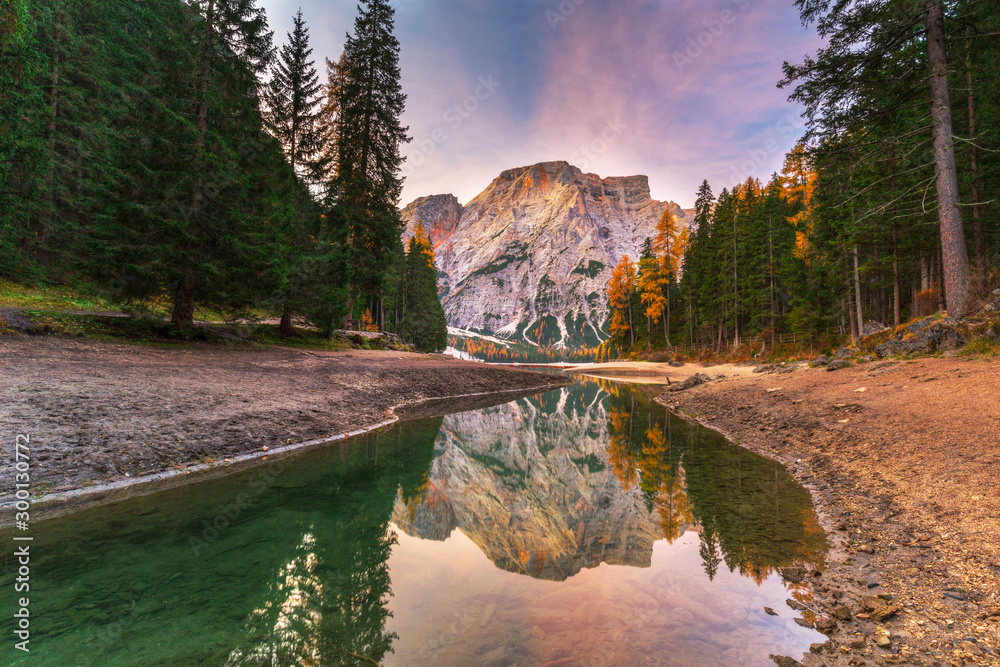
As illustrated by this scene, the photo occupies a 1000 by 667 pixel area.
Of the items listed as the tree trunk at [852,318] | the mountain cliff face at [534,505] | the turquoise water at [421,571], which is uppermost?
the tree trunk at [852,318]

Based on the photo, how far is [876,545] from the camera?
4926mm

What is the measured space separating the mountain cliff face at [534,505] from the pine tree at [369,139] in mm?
19484

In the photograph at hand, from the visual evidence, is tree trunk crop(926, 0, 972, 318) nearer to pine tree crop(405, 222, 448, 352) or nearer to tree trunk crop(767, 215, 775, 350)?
tree trunk crop(767, 215, 775, 350)

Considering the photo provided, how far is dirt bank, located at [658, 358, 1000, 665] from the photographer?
3260 mm

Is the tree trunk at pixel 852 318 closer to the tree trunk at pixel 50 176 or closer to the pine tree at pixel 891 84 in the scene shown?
the pine tree at pixel 891 84

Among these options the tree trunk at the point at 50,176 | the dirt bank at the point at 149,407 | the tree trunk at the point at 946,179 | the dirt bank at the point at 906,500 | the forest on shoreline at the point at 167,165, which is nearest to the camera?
the dirt bank at the point at 906,500

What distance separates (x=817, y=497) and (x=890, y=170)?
24.2 m

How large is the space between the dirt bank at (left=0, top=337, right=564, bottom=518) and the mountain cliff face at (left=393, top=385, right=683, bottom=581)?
456 cm

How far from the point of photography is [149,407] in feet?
27.5

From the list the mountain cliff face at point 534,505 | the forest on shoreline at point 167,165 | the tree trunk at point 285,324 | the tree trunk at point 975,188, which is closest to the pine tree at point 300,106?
the forest on shoreline at point 167,165

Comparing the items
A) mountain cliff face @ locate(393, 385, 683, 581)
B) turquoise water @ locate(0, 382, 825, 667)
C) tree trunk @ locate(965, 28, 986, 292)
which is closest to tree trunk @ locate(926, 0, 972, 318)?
tree trunk @ locate(965, 28, 986, 292)

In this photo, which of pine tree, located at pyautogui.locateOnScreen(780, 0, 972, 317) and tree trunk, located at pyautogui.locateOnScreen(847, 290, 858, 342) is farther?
tree trunk, located at pyautogui.locateOnScreen(847, 290, 858, 342)

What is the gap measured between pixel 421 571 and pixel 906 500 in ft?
24.7

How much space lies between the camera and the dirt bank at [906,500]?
326 cm
